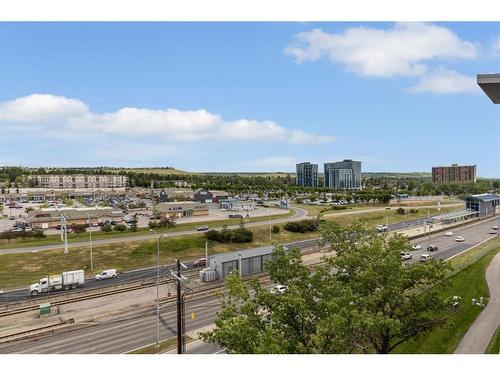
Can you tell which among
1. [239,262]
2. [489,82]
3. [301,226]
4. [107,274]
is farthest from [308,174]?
[489,82]

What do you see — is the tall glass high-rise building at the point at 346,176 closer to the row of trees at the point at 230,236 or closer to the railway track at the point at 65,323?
the row of trees at the point at 230,236

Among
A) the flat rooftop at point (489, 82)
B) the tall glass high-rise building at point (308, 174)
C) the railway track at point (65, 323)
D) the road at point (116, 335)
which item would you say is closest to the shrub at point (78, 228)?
the railway track at point (65, 323)

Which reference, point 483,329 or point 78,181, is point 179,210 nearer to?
point 483,329

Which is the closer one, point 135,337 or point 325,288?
point 325,288

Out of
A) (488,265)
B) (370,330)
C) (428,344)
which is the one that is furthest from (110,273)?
(488,265)

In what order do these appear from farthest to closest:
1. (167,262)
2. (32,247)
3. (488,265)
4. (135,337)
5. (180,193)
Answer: (180,193) < (32,247) < (167,262) < (488,265) < (135,337)

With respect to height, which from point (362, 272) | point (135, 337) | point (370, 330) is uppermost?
point (362, 272)

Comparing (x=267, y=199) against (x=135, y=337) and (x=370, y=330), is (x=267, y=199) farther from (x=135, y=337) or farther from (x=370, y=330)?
(x=370, y=330)
